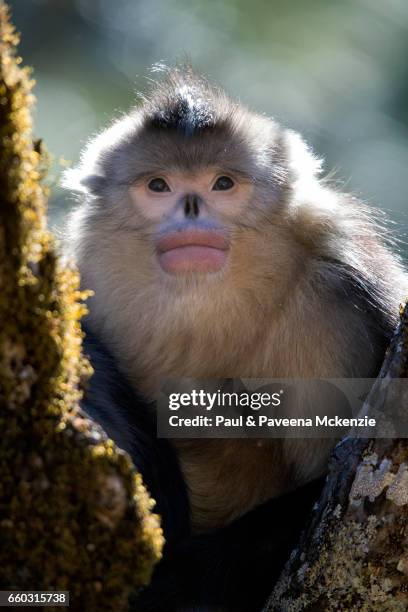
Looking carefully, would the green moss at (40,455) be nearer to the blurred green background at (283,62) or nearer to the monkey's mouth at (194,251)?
the monkey's mouth at (194,251)

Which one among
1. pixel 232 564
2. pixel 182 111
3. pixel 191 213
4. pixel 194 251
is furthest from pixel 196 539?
pixel 182 111

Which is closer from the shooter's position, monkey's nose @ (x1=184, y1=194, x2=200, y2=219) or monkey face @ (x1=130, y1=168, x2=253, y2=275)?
monkey face @ (x1=130, y1=168, x2=253, y2=275)

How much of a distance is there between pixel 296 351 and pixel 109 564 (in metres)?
1.78

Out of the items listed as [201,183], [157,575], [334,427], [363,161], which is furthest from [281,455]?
[363,161]

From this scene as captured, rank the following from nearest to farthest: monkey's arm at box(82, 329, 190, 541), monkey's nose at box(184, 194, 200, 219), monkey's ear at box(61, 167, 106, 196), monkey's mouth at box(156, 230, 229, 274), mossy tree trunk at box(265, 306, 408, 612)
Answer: mossy tree trunk at box(265, 306, 408, 612), monkey's arm at box(82, 329, 190, 541), monkey's mouth at box(156, 230, 229, 274), monkey's nose at box(184, 194, 200, 219), monkey's ear at box(61, 167, 106, 196)

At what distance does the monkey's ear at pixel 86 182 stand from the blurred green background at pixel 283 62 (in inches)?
165

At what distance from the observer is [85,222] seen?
3.89 m

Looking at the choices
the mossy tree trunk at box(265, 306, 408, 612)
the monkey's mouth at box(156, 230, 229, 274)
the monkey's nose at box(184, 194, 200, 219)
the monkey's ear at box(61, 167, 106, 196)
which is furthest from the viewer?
the monkey's ear at box(61, 167, 106, 196)

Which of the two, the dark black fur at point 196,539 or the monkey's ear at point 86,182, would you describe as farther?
the monkey's ear at point 86,182

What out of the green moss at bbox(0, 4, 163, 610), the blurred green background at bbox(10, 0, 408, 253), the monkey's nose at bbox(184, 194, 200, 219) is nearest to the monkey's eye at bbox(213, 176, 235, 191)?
the monkey's nose at bbox(184, 194, 200, 219)

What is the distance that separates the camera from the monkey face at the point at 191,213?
342 centimetres

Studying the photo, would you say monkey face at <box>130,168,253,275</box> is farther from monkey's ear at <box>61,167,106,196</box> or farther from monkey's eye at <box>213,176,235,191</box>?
monkey's ear at <box>61,167,106,196</box>

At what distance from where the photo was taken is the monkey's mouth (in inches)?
134

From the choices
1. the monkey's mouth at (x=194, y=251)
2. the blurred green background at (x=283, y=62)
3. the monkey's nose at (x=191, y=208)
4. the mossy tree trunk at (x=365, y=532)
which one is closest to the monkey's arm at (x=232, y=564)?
the mossy tree trunk at (x=365, y=532)
